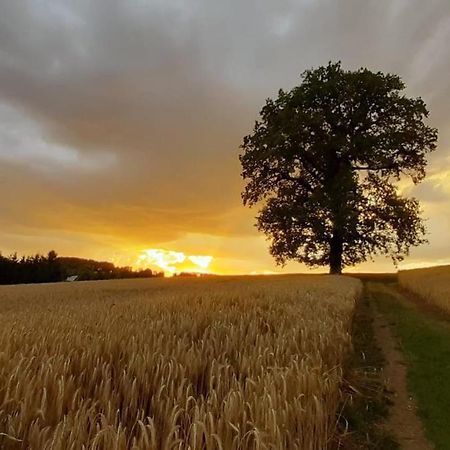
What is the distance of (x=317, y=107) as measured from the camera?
128ft

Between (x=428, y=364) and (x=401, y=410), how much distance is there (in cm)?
341

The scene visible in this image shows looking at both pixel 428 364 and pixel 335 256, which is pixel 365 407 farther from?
pixel 335 256

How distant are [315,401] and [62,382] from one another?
239 cm

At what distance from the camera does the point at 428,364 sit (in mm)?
10680

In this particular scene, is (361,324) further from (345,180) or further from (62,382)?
(345,180)

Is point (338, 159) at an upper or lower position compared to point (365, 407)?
upper

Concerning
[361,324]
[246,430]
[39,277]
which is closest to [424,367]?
[361,324]

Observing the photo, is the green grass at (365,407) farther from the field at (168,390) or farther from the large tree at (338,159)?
the large tree at (338,159)

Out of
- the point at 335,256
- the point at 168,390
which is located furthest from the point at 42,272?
the point at 168,390

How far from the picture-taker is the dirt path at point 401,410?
6.65 m

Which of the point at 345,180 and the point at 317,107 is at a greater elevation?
the point at 317,107

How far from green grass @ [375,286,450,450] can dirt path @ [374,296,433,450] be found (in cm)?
13

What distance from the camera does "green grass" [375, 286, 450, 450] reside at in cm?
719

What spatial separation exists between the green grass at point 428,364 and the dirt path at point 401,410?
0.13 m
